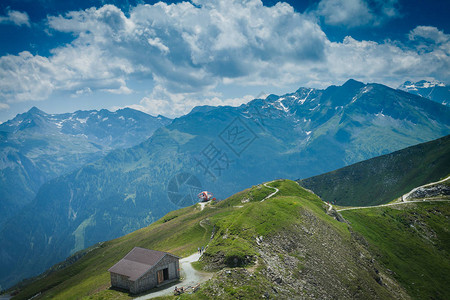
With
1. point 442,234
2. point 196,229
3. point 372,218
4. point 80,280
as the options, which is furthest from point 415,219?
point 80,280

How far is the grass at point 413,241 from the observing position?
3423 inches

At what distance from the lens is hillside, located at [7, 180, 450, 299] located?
4919cm

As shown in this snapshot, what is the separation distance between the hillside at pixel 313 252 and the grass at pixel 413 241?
35cm

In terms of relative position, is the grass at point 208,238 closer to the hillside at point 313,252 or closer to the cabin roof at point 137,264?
the hillside at point 313,252

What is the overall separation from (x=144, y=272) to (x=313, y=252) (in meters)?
36.6

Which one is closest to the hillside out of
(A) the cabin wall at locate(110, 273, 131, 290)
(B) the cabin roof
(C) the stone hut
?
(A) the cabin wall at locate(110, 273, 131, 290)

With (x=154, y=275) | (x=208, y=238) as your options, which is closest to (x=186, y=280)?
(x=154, y=275)

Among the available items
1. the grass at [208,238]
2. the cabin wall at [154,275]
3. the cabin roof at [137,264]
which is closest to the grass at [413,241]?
the grass at [208,238]

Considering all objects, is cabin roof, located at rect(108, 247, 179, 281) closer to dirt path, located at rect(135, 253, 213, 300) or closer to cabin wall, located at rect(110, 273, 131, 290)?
cabin wall, located at rect(110, 273, 131, 290)

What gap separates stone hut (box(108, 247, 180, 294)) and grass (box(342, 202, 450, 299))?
7017 cm

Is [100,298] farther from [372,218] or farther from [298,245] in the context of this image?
[372,218]

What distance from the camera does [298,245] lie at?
63.4 m

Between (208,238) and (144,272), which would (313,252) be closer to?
(144,272)

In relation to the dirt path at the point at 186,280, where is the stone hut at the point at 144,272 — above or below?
above
